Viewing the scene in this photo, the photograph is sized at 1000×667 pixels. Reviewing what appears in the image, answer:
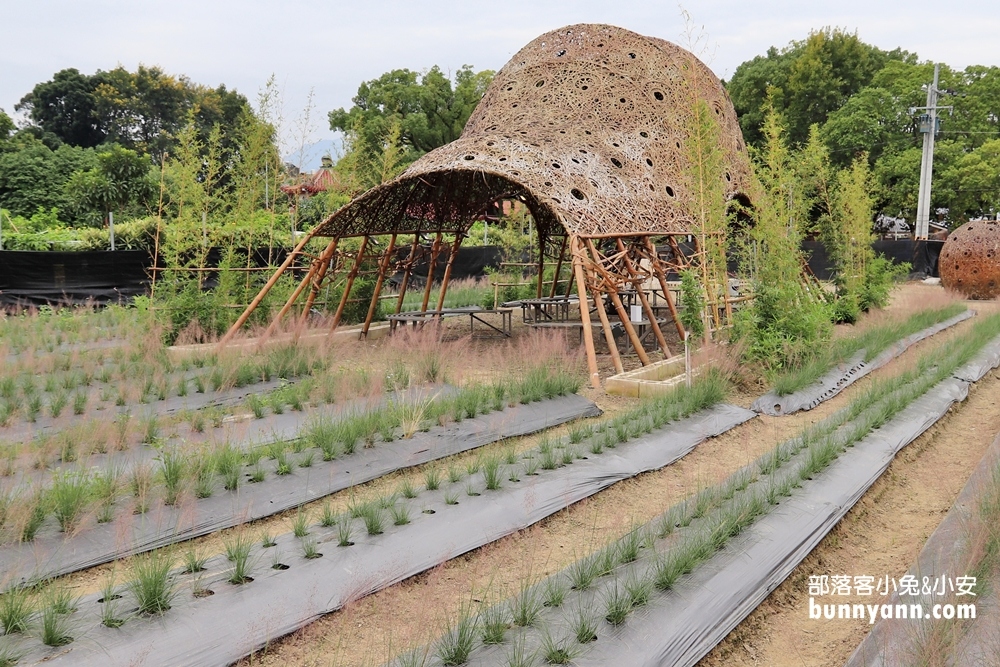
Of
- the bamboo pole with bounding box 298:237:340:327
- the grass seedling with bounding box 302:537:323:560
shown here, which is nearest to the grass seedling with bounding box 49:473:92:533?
the grass seedling with bounding box 302:537:323:560

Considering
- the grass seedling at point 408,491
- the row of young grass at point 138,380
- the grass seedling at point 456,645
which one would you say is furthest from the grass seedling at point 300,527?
the row of young grass at point 138,380

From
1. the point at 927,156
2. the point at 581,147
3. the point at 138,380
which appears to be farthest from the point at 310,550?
the point at 927,156

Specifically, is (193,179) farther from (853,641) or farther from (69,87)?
(69,87)

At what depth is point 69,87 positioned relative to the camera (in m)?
41.4

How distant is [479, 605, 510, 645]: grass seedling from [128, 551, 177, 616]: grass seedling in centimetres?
127

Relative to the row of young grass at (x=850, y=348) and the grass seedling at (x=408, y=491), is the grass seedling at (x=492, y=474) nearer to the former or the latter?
the grass seedling at (x=408, y=491)

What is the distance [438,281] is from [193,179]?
10.2m

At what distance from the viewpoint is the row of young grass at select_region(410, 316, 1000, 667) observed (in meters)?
2.98

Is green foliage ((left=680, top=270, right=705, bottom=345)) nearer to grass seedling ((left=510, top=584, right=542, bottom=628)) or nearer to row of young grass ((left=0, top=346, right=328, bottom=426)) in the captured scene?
row of young grass ((left=0, top=346, right=328, bottom=426))

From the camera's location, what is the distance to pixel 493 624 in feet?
10.2

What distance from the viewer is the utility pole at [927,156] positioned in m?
25.6

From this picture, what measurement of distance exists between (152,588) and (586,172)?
772 cm

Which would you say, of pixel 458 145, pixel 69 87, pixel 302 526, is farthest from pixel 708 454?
pixel 69 87

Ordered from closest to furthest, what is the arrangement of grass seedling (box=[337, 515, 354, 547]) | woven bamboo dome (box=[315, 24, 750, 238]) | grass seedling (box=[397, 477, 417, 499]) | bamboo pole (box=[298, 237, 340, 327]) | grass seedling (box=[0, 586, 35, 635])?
grass seedling (box=[0, 586, 35, 635]) → grass seedling (box=[337, 515, 354, 547]) → grass seedling (box=[397, 477, 417, 499]) → woven bamboo dome (box=[315, 24, 750, 238]) → bamboo pole (box=[298, 237, 340, 327])
